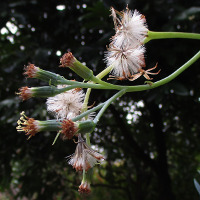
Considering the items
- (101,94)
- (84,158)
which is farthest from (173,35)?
(101,94)

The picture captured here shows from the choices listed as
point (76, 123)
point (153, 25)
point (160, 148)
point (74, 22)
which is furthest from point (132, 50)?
point (160, 148)

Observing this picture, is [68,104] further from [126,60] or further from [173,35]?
[173,35]

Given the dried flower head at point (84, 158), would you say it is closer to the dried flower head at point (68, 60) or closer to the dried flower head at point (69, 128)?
the dried flower head at point (69, 128)

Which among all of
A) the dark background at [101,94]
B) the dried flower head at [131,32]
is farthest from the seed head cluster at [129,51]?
the dark background at [101,94]

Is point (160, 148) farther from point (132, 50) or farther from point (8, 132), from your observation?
point (132, 50)

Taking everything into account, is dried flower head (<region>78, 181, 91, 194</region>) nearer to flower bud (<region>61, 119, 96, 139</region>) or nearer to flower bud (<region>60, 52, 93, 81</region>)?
flower bud (<region>61, 119, 96, 139</region>)
